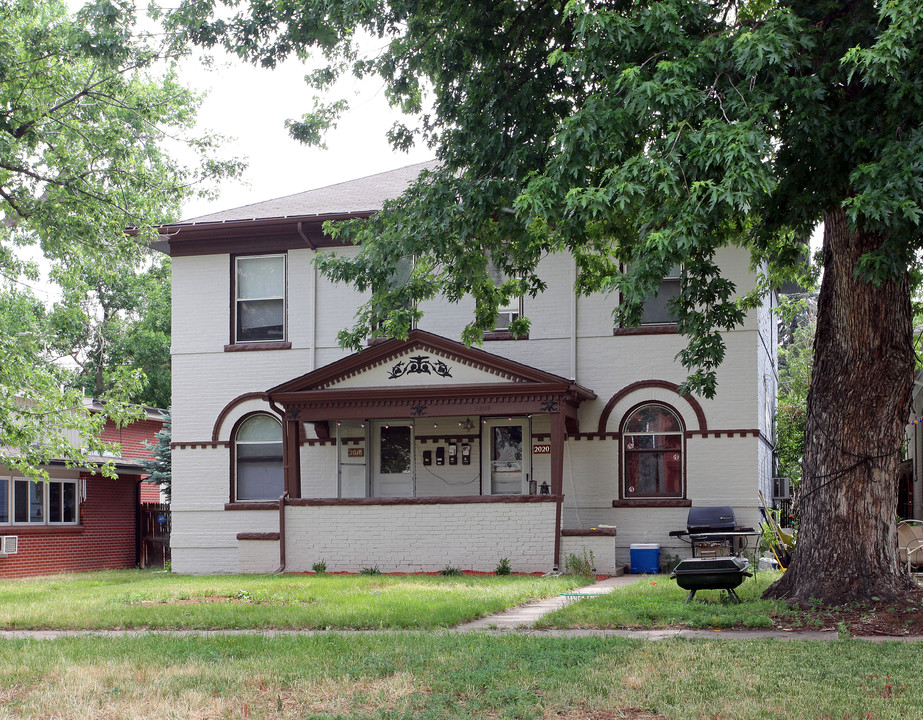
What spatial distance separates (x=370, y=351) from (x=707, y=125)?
429 inches

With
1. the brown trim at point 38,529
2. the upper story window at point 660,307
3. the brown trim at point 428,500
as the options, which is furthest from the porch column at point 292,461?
the brown trim at point 38,529

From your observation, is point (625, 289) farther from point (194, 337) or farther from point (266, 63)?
point (194, 337)

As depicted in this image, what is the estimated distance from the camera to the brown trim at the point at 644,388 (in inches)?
751

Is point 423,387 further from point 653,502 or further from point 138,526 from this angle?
point 138,526

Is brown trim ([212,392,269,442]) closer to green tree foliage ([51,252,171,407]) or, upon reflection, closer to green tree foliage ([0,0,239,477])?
green tree foliage ([0,0,239,477])

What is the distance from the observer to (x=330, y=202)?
21984mm

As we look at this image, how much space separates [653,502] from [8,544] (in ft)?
48.9

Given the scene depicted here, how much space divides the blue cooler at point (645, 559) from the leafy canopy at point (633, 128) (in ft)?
21.6

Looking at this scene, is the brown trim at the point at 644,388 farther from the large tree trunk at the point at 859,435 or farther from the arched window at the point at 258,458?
the large tree trunk at the point at 859,435

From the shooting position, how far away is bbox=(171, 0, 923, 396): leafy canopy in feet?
30.1

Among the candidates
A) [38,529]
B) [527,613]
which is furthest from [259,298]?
[527,613]

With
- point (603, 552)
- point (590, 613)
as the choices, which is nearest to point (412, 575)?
point (603, 552)

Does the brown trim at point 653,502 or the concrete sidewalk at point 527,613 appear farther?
the brown trim at point 653,502

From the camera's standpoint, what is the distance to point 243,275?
21766mm
